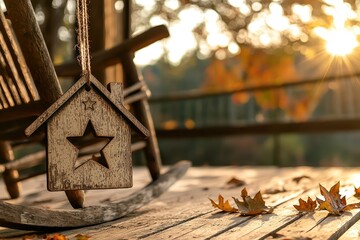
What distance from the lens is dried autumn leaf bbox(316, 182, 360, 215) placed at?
2.07 metres

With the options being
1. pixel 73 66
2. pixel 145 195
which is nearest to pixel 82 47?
Result: pixel 145 195

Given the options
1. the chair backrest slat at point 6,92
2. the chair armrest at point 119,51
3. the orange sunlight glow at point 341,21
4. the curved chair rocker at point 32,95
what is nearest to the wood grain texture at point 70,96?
the curved chair rocker at point 32,95

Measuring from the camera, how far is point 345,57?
768 centimetres

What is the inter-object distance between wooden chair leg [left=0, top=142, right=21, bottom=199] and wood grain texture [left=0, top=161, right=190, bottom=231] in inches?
36.4

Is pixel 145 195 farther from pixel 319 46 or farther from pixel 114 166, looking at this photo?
pixel 319 46

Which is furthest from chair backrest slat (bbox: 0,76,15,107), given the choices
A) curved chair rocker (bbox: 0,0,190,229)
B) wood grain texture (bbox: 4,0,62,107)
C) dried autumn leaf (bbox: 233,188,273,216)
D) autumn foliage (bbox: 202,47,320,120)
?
autumn foliage (bbox: 202,47,320,120)

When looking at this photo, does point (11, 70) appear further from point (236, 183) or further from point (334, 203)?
point (236, 183)

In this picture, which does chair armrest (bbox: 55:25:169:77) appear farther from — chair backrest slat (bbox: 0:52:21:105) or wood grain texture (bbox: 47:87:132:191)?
wood grain texture (bbox: 47:87:132:191)

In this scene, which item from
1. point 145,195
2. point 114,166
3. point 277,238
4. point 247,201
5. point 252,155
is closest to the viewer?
point 277,238

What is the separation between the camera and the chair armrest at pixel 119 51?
9.07 ft

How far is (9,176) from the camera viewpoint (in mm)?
3193

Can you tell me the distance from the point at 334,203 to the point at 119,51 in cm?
134

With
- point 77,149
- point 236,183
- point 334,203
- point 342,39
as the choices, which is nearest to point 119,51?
point 236,183

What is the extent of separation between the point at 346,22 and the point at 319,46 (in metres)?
2.30
